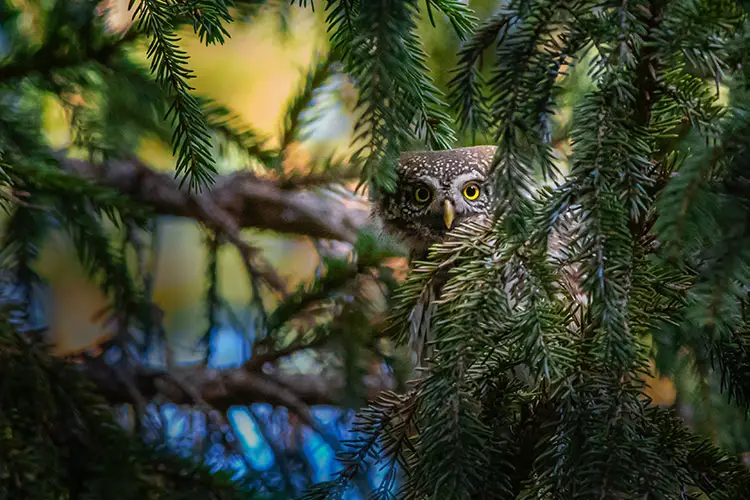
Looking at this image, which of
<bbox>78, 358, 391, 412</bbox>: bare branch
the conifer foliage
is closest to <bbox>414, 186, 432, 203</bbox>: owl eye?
<bbox>78, 358, 391, 412</bbox>: bare branch

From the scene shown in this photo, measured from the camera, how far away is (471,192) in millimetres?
2182

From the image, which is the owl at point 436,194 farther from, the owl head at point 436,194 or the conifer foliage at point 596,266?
the conifer foliage at point 596,266

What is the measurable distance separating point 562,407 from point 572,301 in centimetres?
23

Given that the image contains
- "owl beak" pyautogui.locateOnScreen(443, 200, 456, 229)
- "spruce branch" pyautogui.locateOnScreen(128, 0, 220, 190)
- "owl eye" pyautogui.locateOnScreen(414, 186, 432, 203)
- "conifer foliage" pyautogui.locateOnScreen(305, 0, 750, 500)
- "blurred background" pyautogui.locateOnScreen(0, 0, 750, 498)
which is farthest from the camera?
"owl eye" pyautogui.locateOnScreen(414, 186, 432, 203)

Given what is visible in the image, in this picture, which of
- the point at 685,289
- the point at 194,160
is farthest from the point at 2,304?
the point at 685,289

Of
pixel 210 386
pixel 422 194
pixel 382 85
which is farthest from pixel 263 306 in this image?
pixel 382 85

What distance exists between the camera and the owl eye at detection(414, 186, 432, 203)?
224 centimetres

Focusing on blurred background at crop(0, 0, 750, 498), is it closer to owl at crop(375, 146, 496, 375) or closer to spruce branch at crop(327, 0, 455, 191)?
owl at crop(375, 146, 496, 375)

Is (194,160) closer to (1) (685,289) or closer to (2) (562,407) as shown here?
(2) (562,407)

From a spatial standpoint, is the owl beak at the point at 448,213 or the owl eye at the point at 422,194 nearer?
the owl beak at the point at 448,213

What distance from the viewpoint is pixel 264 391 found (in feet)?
7.16

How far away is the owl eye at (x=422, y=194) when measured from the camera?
7.36ft

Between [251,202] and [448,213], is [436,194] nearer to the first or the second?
[448,213]

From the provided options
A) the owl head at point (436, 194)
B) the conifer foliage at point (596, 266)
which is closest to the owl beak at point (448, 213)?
the owl head at point (436, 194)
